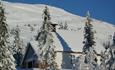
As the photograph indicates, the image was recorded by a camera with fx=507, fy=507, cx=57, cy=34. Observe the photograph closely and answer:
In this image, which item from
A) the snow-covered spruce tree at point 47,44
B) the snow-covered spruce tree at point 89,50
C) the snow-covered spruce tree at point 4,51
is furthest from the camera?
the snow-covered spruce tree at point 89,50

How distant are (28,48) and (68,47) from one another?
24.2ft

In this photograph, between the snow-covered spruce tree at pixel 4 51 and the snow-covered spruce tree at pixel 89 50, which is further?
the snow-covered spruce tree at pixel 89 50

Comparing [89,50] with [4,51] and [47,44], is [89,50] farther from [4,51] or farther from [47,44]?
[4,51]

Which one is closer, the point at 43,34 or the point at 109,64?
the point at 109,64

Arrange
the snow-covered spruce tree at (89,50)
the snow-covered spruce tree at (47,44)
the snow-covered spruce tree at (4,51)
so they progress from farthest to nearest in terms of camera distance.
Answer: the snow-covered spruce tree at (89,50) → the snow-covered spruce tree at (47,44) → the snow-covered spruce tree at (4,51)

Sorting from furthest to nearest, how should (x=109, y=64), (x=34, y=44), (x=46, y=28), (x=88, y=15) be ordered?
(x=34, y=44), (x=88, y=15), (x=46, y=28), (x=109, y=64)

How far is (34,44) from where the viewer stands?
91.6m

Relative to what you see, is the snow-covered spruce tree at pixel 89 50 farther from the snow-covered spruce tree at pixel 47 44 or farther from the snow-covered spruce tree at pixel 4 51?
the snow-covered spruce tree at pixel 4 51

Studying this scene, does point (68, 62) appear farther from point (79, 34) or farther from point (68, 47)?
point (79, 34)

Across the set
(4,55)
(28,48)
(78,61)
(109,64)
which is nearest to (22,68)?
(28,48)

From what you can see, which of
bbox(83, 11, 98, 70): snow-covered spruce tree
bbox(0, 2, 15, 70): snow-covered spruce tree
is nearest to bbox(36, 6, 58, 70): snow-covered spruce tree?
bbox(83, 11, 98, 70): snow-covered spruce tree

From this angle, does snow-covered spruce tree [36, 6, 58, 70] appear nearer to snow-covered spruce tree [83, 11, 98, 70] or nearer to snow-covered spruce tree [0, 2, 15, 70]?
snow-covered spruce tree [83, 11, 98, 70]

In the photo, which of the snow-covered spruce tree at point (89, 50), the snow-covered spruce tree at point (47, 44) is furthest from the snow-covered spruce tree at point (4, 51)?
the snow-covered spruce tree at point (89, 50)

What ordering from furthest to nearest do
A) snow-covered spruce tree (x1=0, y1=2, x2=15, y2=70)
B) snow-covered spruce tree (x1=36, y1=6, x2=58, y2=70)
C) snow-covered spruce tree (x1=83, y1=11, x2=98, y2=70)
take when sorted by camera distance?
1. snow-covered spruce tree (x1=83, y1=11, x2=98, y2=70)
2. snow-covered spruce tree (x1=36, y1=6, x2=58, y2=70)
3. snow-covered spruce tree (x1=0, y1=2, x2=15, y2=70)
